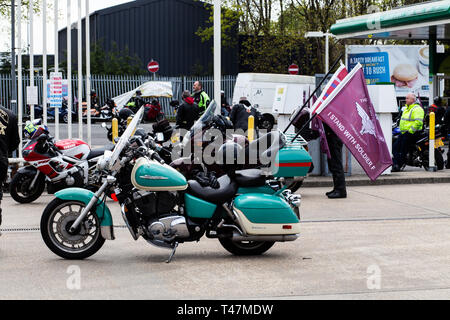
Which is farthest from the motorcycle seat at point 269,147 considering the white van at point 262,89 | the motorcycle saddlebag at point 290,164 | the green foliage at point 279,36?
the green foliage at point 279,36

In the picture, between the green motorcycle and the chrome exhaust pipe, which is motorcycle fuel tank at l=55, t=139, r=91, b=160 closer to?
the green motorcycle

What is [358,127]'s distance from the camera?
1168cm

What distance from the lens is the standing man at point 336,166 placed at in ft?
40.4

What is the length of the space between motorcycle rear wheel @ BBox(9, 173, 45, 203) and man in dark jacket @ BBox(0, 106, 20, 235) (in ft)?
11.4

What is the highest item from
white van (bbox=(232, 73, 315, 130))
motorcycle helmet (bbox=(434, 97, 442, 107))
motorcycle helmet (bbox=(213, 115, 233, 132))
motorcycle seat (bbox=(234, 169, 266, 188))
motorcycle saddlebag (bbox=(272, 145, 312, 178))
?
white van (bbox=(232, 73, 315, 130))

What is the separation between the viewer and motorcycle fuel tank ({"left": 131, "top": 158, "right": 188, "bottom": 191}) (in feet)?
23.4

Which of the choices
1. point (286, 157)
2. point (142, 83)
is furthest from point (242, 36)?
point (286, 157)

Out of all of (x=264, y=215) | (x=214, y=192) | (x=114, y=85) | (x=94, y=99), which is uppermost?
(x=114, y=85)

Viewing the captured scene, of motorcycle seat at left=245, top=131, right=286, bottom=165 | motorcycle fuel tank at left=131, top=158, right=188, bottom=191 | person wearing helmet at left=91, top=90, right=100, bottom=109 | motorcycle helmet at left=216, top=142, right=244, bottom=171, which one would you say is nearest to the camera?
motorcycle fuel tank at left=131, top=158, right=188, bottom=191

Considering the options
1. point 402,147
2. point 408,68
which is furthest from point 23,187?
point 408,68

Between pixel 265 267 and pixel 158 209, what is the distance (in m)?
1.16

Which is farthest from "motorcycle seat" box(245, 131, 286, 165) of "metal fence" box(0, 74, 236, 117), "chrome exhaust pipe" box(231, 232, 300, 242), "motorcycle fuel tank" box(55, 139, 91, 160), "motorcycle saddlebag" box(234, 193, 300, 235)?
"metal fence" box(0, 74, 236, 117)

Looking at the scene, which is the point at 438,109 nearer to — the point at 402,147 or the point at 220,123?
the point at 402,147

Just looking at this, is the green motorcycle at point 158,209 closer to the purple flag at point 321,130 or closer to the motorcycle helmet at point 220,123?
the motorcycle helmet at point 220,123
